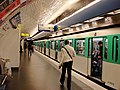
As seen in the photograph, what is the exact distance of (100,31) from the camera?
7.21 meters

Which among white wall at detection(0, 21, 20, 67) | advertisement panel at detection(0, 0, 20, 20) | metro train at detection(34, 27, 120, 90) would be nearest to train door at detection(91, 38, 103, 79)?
metro train at detection(34, 27, 120, 90)

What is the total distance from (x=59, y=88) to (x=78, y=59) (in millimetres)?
3459

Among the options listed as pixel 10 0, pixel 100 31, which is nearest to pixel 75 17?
pixel 100 31

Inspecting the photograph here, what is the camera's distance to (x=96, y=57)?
780 centimetres

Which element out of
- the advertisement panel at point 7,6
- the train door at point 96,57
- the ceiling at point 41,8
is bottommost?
the train door at point 96,57

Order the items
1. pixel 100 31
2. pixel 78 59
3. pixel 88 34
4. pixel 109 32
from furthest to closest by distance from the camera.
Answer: pixel 78 59 < pixel 88 34 < pixel 100 31 < pixel 109 32

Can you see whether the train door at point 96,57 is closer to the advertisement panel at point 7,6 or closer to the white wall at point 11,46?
the white wall at point 11,46

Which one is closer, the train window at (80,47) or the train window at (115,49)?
the train window at (115,49)

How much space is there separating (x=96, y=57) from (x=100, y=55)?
1.18ft

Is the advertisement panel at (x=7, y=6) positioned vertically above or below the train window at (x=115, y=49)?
above

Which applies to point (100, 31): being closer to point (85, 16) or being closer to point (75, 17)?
point (85, 16)

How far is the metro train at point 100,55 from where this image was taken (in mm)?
6102

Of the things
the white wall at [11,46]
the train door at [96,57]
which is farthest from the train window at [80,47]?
the white wall at [11,46]

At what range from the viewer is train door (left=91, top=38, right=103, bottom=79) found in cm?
745
